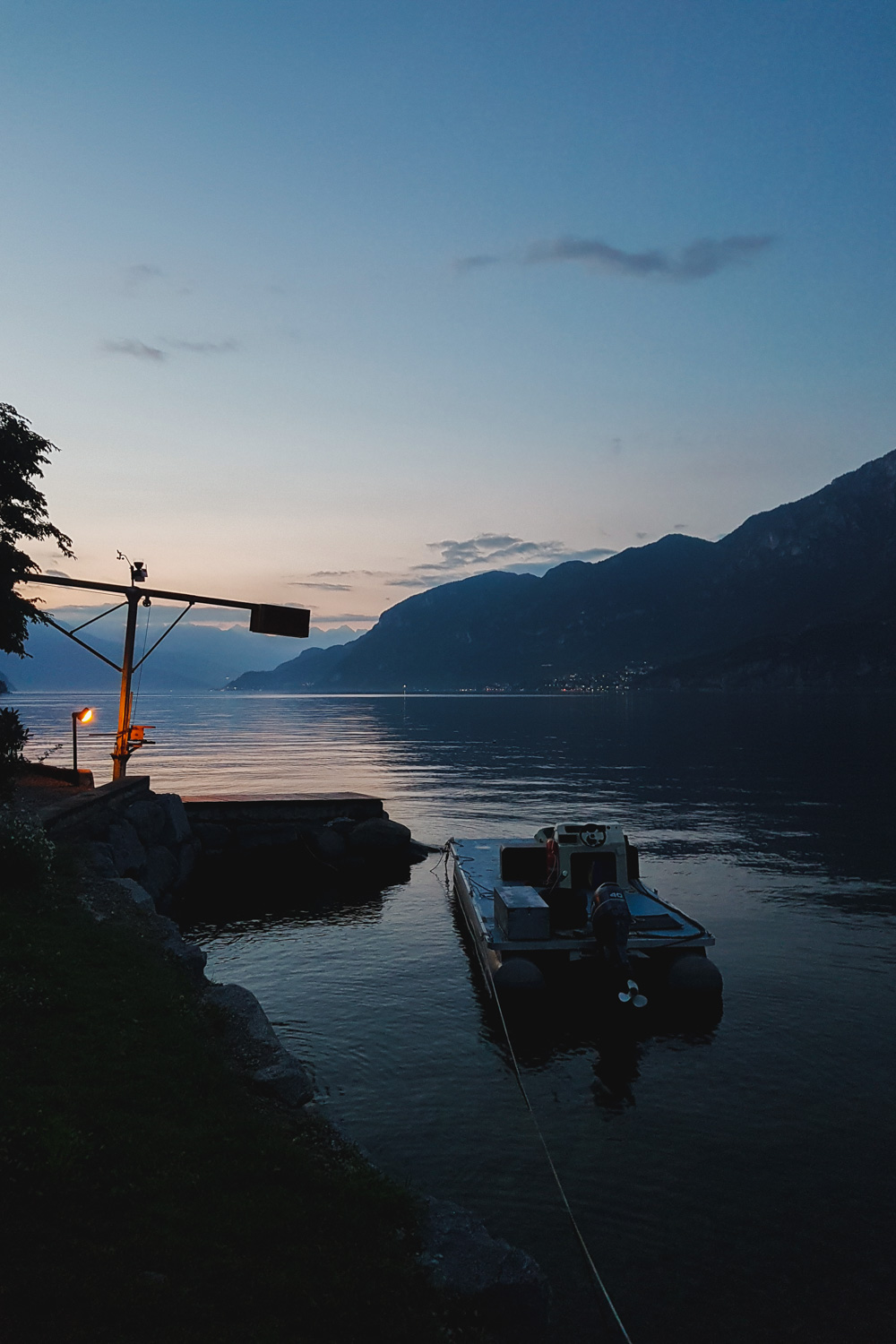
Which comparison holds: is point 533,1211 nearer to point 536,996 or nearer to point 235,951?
point 536,996

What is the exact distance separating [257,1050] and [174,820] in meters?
23.9

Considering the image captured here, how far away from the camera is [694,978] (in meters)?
20.5

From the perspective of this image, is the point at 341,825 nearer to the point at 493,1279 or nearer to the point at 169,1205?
the point at 169,1205

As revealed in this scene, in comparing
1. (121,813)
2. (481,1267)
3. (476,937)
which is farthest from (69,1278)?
(121,813)

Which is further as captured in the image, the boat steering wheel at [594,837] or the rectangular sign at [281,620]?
the rectangular sign at [281,620]

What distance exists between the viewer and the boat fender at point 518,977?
2031 cm

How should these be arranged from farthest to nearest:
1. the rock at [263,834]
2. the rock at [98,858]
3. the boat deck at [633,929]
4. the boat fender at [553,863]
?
the rock at [263,834], the boat fender at [553,863], the rock at [98,858], the boat deck at [633,929]

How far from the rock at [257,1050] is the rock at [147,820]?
17.2m

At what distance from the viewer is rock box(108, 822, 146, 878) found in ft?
90.7

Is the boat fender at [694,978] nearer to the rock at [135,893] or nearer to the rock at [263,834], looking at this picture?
the rock at [135,893]

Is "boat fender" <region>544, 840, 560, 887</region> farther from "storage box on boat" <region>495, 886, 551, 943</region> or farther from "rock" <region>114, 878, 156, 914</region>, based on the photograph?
"rock" <region>114, 878, 156, 914</region>

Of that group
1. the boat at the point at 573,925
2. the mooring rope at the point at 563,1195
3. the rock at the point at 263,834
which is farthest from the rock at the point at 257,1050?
the rock at the point at 263,834

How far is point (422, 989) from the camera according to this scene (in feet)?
73.6

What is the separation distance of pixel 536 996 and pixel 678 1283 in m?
9.99
